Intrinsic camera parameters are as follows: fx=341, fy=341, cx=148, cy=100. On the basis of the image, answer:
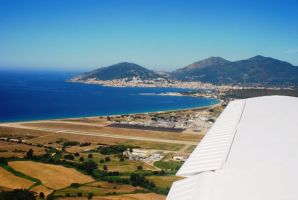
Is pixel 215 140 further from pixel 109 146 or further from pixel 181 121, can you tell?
pixel 181 121

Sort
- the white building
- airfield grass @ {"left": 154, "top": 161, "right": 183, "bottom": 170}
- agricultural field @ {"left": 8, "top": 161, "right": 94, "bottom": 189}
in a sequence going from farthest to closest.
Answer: airfield grass @ {"left": 154, "top": 161, "right": 183, "bottom": 170}, agricultural field @ {"left": 8, "top": 161, "right": 94, "bottom": 189}, the white building

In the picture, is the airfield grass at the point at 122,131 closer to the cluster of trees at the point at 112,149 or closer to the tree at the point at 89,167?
the cluster of trees at the point at 112,149

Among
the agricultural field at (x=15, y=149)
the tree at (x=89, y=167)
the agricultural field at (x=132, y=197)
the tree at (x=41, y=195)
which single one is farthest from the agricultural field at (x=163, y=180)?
the agricultural field at (x=15, y=149)

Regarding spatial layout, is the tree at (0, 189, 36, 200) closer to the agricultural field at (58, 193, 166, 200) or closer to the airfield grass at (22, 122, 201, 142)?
the agricultural field at (58, 193, 166, 200)

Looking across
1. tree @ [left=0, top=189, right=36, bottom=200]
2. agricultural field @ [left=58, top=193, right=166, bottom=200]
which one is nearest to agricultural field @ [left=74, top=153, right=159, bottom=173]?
agricultural field @ [left=58, top=193, right=166, bottom=200]

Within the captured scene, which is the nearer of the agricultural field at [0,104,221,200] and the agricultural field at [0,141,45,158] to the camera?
the agricultural field at [0,104,221,200]

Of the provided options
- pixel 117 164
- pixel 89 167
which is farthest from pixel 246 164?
pixel 117 164

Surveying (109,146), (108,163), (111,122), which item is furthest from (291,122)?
(111,122)
